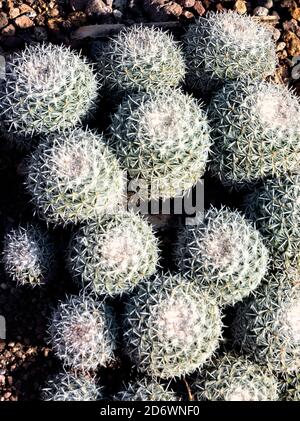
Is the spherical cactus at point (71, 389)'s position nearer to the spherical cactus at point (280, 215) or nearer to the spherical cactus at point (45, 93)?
the spherical cactus at point (280, 215)

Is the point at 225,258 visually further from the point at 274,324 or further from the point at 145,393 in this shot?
the point at 145,393

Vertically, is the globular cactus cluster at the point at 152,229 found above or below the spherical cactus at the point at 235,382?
above

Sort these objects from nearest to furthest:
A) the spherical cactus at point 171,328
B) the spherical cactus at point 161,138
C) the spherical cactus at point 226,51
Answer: the spherical cactus at point 171,328, the spherical cactus at point 161,138, the spherical cactus at point 226,51

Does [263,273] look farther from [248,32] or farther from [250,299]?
[248,32]

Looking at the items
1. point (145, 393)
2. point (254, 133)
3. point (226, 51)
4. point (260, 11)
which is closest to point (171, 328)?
point (145, 393)

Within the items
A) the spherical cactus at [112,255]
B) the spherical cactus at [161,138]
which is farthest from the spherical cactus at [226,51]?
the spherical cactus at [112,255]
